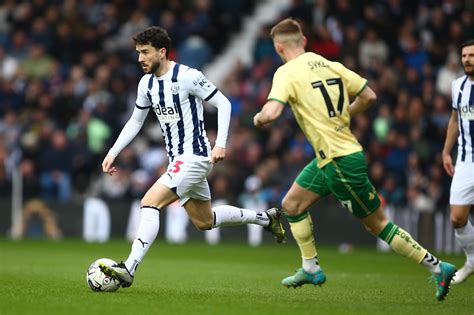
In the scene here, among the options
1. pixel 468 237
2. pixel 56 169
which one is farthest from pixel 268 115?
pixel 56 169

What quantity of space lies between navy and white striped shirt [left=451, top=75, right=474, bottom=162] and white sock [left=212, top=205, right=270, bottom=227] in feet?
7.05

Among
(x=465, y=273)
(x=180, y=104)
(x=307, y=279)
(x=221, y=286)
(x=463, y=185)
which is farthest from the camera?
(x=465, y=273)

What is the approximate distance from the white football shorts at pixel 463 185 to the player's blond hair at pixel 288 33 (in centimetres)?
267

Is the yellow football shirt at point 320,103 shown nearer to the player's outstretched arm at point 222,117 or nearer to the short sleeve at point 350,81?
the short sleeve at point 350,81

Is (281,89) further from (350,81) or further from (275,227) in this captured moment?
(275,227)

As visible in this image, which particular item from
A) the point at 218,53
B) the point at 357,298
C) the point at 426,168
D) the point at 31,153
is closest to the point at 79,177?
the point at 31,153

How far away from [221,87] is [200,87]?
12.8 meters

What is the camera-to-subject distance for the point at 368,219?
8469 mm

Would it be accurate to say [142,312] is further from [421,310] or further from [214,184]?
[214,184]

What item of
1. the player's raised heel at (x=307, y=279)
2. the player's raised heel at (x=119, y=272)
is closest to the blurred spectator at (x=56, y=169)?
the player's raised heel at (x=119, y=272)

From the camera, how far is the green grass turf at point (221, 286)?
784 centimetres

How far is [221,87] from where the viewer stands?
2212 centimetres

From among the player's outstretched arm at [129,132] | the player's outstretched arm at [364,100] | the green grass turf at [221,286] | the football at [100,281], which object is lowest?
the green grass turf at [221,286]

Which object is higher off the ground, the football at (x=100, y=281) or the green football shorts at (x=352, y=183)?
the green football shorts at (x=352, y=183)
